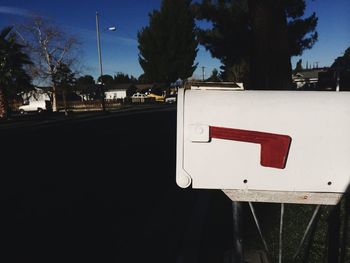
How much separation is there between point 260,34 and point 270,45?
246 mm

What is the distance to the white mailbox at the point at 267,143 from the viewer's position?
1438mm

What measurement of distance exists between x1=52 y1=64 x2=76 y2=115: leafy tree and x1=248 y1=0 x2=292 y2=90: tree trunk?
32.6 m

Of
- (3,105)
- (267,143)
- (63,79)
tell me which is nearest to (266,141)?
(267,143)

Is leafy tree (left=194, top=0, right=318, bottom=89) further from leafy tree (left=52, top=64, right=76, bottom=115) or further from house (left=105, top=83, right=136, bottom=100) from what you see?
house (left=105, top=83, right=136, bottom=100)

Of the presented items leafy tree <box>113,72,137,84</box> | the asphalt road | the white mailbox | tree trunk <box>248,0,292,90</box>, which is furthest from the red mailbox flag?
leafy tree <box>113,72,137,84</box>

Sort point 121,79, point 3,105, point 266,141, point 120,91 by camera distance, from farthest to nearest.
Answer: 1. point 121,79
2. point 120,91
3. point 3,105
4. point 266,141

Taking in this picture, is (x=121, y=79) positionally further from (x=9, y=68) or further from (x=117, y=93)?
(x=9, y=68)

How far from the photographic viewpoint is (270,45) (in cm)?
496

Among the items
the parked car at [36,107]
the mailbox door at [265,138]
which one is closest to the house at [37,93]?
the parked car at [36,107]

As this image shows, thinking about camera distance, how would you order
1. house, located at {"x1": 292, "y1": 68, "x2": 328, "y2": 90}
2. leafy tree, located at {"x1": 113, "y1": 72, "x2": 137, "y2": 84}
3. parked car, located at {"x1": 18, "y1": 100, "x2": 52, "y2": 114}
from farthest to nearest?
leafy tree, located at {"x1": 113, "y1": 72, "x2": 137, "y2": 84}, house, located at {"x1": 292, "y1": 68, "x2": 328, "y2": 90}, parked car, located at {"x1": 18, "y1": 100, "x2": 52, "y2": 114}

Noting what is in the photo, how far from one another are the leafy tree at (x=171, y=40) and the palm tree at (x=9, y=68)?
3570 cm

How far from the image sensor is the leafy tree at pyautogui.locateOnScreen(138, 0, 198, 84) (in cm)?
5991

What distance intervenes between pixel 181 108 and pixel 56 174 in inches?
242

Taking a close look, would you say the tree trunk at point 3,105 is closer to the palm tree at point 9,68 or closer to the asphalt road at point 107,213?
the palm tree at point 9,68
